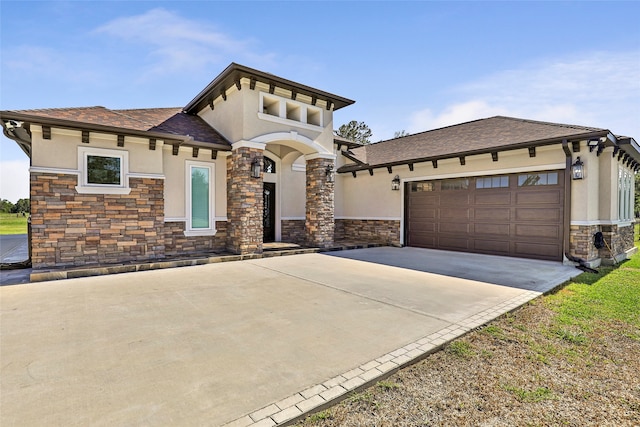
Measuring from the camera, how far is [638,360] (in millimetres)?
3186

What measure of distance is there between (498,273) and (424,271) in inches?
65.0

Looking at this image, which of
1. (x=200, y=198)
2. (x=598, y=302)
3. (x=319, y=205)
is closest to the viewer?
(x=598, y=302)

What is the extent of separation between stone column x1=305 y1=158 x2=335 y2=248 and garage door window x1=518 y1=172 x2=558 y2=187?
6081 millimetres

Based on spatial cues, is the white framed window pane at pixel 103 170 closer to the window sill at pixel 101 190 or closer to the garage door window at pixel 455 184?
the window sill at pixel 101 190

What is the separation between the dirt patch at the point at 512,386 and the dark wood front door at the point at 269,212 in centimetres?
A: 943

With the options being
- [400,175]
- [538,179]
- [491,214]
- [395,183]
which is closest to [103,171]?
[395,183]

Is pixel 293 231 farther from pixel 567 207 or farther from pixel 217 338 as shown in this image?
pixel 217 338

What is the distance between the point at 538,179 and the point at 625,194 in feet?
13.2

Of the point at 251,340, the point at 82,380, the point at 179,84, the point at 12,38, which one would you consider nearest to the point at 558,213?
the point at 251,340

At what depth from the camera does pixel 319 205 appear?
1130cm

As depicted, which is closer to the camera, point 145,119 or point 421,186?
point 145,119

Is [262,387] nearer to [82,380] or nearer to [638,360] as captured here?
[82,380]

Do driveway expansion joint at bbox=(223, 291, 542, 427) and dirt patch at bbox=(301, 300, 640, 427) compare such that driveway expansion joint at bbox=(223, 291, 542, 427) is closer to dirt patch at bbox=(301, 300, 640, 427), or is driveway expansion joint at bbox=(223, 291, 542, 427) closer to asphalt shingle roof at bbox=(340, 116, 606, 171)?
dirt patch at bbox=(301, 300, 640, 427)

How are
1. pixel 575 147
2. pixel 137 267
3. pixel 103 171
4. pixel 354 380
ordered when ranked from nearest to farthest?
pixel 354 380, pixel 137 267, pixel 103 171, pixel 575 147
